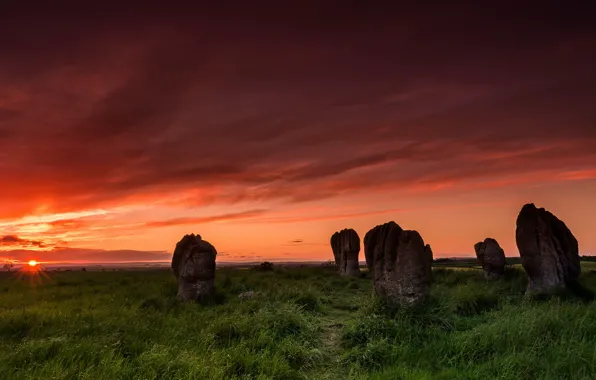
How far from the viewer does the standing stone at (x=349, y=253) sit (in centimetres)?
4172

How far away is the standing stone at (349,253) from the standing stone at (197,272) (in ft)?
71.4

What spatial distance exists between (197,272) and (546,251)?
1758 cm

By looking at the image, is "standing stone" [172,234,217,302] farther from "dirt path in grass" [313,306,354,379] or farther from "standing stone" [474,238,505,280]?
"standing stone" [474,238,505,280]

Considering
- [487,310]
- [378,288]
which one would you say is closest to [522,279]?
[487,310]

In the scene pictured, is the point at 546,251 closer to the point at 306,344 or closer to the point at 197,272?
the point at 306,344

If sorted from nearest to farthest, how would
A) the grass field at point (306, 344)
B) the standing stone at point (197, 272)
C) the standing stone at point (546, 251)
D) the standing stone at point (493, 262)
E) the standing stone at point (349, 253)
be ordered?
the grass field at point (306, 344), the standing stone at point (546, 251), the standing stone at point (197, 272), the standing stone at point (493, 262), the standing stone at point (349, 253)

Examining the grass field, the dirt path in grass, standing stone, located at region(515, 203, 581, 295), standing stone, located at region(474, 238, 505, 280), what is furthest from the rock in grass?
standing stone, located at region(474, 238, 505, 280)

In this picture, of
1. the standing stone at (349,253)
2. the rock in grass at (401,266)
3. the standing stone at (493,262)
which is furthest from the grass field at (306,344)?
the standing stone at (349,253)

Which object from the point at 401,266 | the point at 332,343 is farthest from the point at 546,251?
the point at 332,343

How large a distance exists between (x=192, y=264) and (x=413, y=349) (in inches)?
519

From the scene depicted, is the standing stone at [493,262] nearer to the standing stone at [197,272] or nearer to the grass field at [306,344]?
the grass field at [306,344]

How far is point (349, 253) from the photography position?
42.3 metres

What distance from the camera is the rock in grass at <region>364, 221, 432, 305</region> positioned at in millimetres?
16328

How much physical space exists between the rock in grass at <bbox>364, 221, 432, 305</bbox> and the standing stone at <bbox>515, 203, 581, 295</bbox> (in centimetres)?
719
